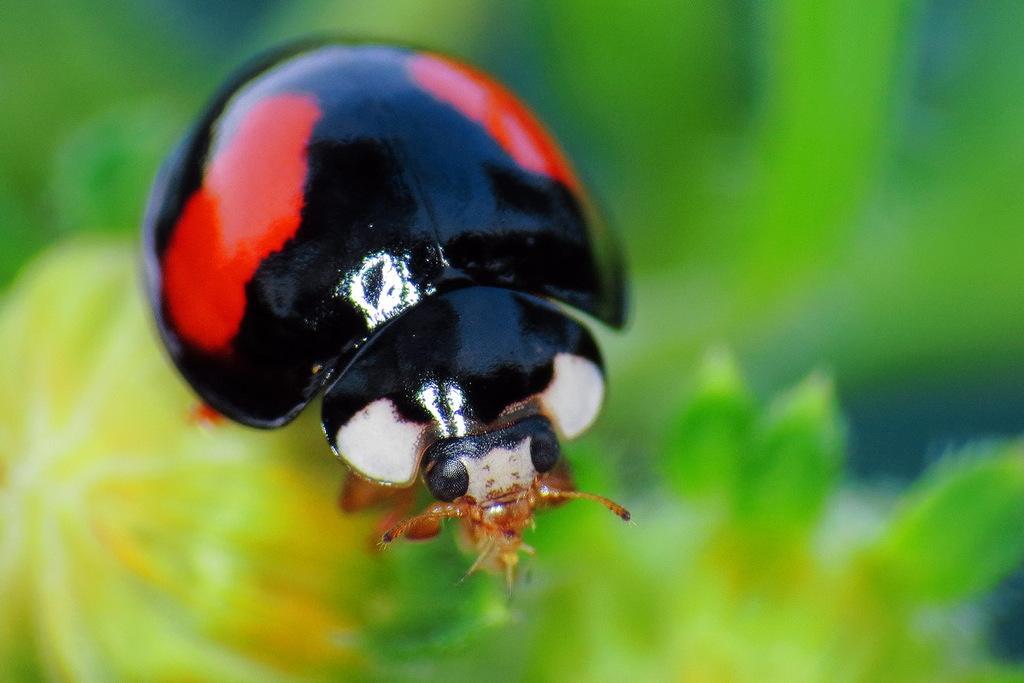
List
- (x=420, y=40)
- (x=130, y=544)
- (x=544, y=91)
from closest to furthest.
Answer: (x=130, y=544)
(x=420, y=40)
(x=544, y=91)

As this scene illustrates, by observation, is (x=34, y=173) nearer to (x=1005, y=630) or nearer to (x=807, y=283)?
(x=807, y=283)

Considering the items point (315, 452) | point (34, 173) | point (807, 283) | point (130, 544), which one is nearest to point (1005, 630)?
point (807, 283)

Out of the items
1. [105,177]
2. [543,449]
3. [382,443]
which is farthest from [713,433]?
[105,177]

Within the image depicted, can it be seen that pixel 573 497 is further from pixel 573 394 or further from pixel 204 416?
pixel 204 416

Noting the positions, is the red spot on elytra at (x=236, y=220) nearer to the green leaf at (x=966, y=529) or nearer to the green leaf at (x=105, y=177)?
the green leaf at (x=105, y=177)

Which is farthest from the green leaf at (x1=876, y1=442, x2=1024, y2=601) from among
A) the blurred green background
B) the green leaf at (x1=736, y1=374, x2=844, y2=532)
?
the blurred green background

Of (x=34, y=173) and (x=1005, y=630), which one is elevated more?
(x=34, y=173)
